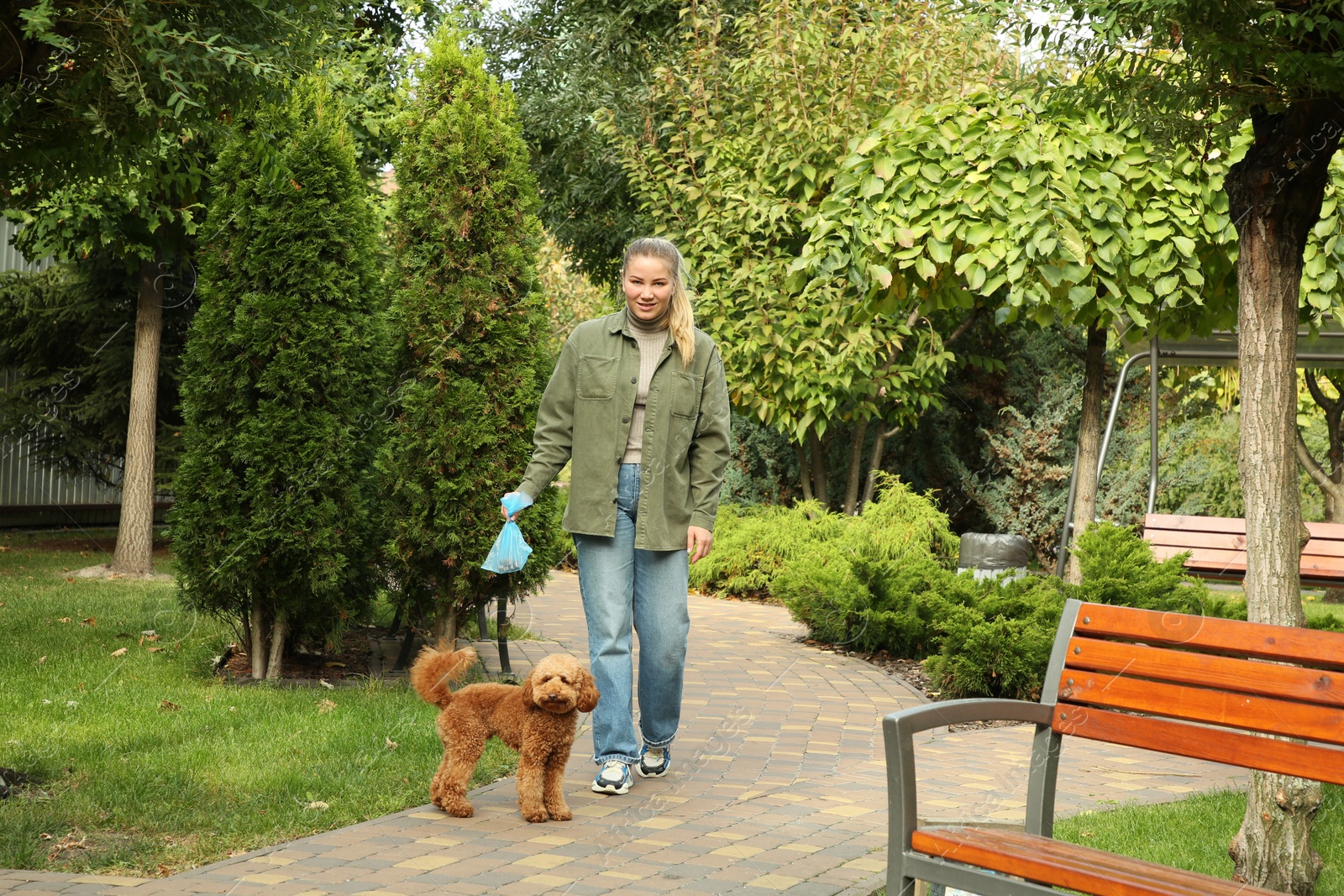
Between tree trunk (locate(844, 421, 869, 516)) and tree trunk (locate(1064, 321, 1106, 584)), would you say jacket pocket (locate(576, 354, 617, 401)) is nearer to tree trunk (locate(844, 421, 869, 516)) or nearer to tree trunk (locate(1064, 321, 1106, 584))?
tree trunk (locate(1064, 321, 1106, 584))

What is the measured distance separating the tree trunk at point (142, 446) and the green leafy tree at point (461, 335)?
6870 millimetres

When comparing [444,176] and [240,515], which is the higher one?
[444,176]

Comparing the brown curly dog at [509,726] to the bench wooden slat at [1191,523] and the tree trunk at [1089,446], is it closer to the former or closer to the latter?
the tree trunk at [1089,446]

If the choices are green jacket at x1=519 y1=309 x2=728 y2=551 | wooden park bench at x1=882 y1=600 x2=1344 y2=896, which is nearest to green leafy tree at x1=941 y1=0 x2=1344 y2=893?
wooden park bench at x1=882 y1=600 x2=1344 y2=896

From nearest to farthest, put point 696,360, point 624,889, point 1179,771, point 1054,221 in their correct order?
point 624,889 < point 696,360 < point 1179,771 < point 1054,221

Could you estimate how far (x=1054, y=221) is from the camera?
6359 millimetres

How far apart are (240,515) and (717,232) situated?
7.47 meters

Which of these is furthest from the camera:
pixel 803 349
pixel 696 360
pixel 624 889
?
pixel 803 349

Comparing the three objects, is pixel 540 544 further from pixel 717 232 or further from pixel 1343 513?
pixel 1343 513

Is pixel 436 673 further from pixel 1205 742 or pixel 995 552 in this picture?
pixel 995 552

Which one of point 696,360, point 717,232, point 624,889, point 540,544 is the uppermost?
point 717,232

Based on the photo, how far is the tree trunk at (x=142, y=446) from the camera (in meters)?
12.5

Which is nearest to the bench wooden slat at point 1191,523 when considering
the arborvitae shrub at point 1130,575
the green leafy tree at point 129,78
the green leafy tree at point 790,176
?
the arborvitae shrub at point 1130,575

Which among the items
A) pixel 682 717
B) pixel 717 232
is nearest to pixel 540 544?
pixel 682 717
